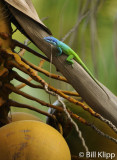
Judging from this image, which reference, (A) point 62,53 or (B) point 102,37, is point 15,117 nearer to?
(A) point 62,53

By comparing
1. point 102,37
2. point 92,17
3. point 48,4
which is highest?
point 48,4

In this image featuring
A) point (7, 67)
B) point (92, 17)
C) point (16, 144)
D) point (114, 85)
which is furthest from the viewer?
point (114, 85)

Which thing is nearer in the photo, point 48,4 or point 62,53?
point 62,53

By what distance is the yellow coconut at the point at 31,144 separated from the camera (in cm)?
48

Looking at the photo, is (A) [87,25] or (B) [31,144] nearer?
(B) [31,144]

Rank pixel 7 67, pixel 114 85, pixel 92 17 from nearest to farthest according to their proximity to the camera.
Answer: pixel 7 67
pixel 92 17
pixel 114 85

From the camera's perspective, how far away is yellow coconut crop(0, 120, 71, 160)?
48cm

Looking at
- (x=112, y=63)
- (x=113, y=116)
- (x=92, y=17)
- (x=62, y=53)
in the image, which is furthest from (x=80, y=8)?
(x=113, y=116)

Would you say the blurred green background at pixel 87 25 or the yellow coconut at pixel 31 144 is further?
the blurred green background at pixel 87 25

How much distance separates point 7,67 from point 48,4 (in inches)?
19.2

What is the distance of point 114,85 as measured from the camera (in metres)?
1.00

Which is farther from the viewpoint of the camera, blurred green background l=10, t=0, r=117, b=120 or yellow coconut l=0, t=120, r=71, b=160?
blurred green background l=10, t=0, r=117, b=120

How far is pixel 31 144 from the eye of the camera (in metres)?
0.48

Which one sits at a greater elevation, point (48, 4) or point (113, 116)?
point (48, 4)
